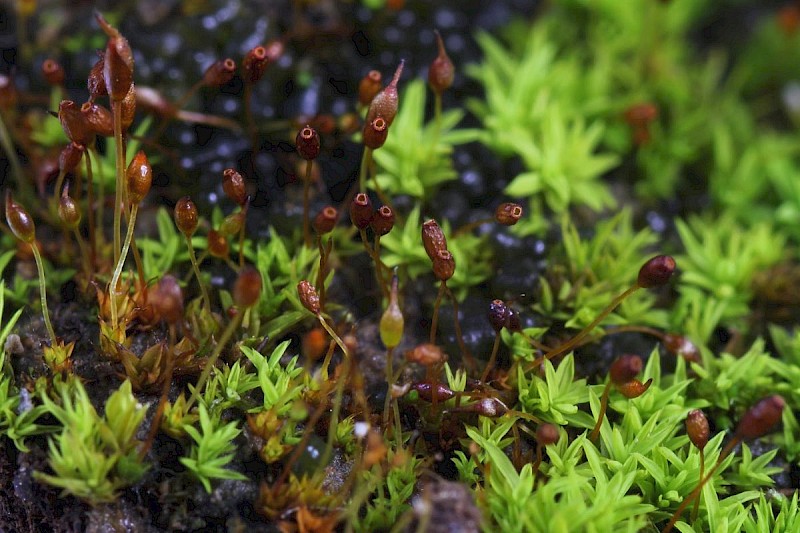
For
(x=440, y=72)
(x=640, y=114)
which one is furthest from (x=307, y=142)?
(x=640, y=114)

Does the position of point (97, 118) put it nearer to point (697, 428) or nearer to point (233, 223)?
point (233, 223)

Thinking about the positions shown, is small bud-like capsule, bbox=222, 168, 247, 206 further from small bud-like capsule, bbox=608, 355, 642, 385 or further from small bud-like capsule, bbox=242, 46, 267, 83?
small bud-like capsule, bbox=608, 355, 642, 385

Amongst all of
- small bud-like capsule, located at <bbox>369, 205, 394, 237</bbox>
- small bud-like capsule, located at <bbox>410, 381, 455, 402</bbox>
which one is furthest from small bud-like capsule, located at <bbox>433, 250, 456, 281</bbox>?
small bud-like capsule, located at <bbox>410, 381, 455, 402</bbox>

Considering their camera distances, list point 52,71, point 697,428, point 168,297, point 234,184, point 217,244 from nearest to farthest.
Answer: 1. point 168,297
2. point 697,428
3. point 234,184
4. point 217,244
5. point 52,71

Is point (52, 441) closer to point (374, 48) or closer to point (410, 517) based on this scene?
point (410, 517)

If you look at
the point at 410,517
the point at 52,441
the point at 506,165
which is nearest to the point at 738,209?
the point at 506,165
